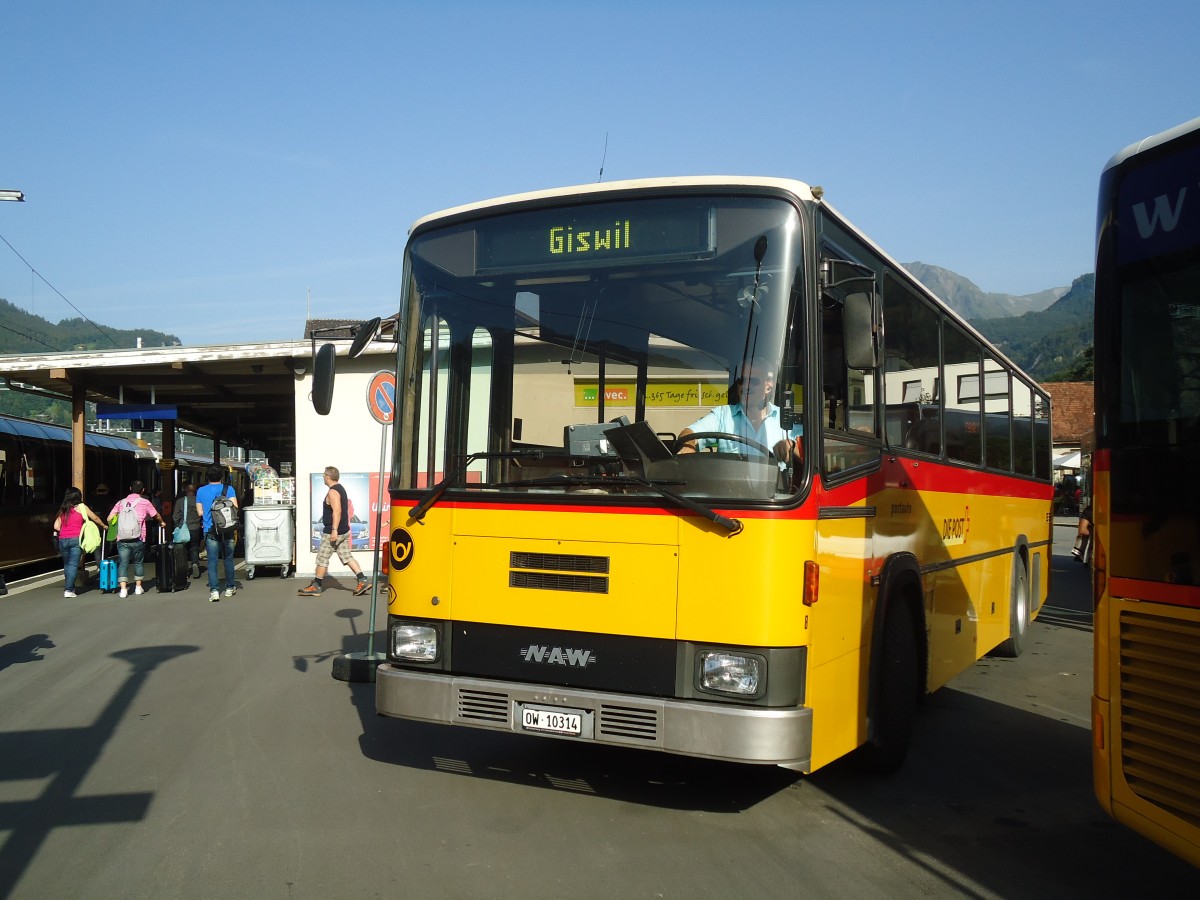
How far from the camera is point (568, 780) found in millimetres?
6414

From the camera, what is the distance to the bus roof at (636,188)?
533 centimetres

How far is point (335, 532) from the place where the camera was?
1708cm

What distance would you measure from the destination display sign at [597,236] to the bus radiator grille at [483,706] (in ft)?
7.58

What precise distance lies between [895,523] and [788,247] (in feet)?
7.41

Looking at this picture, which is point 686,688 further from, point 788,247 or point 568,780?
point 788,247

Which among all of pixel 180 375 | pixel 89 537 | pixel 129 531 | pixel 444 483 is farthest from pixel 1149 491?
pixel 180 375

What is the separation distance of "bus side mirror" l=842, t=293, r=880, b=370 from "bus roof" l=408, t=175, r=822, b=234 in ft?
1.97

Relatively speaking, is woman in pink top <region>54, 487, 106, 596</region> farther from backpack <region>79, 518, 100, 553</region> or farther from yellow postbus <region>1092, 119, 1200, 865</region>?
yellow postbus <region>1092, 119, 1200, 865</region>

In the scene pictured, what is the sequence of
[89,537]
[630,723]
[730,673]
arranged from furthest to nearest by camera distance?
1. [89,537]
2. [630,723]
3. [730,673]

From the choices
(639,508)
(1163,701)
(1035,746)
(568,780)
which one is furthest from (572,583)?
(1035,746)

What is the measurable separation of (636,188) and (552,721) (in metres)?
2.80

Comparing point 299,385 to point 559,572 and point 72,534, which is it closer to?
point 72,534

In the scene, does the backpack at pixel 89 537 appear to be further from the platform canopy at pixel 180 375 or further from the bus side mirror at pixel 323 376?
the bus side mirror at pixel 323 376

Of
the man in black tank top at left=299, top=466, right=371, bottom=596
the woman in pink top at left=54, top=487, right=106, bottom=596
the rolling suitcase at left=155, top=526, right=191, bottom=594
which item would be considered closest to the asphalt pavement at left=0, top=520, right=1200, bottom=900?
the man in black tank top at left=299, top=466, right=371, bottom=596
